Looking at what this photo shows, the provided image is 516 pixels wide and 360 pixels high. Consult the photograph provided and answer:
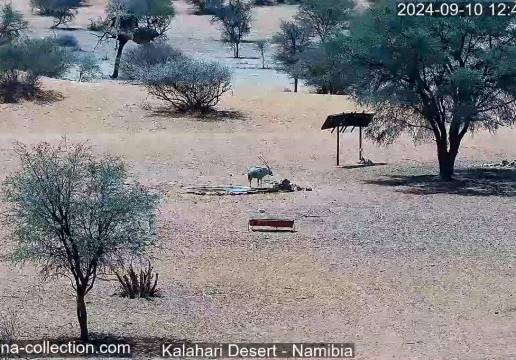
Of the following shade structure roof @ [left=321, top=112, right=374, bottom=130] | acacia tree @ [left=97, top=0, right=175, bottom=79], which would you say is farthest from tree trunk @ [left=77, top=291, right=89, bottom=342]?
acacia tree @ [left=97, top=0, right=175, bottom=79]

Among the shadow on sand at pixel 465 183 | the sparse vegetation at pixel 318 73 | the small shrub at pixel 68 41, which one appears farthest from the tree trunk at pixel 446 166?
the small shrub at pixel 68 41

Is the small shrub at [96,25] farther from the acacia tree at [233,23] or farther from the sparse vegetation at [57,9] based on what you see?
the acacia tree at [233,23]

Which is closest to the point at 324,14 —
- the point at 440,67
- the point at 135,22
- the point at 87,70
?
the point at 135,22

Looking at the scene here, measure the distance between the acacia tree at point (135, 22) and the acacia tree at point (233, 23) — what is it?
4000mm

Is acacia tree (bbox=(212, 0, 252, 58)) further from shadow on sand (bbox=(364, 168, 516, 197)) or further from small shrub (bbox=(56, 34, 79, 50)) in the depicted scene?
shadow on sand (bbox=(364, 168, 516, 197))

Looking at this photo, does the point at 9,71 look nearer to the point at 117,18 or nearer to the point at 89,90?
the point at 89,90

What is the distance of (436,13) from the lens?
29188 mm

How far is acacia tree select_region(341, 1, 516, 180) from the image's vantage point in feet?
94.5

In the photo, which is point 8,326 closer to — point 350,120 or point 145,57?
point 350,120

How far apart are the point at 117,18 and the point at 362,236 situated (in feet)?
122

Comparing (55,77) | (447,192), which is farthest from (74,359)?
(55,77)

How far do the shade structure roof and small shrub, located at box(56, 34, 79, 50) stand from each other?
127 ft

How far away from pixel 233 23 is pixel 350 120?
4322 cm

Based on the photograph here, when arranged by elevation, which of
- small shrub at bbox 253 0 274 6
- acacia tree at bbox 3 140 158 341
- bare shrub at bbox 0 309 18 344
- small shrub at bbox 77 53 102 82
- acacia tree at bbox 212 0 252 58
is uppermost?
small shrub at bbox 253 0 274 6
